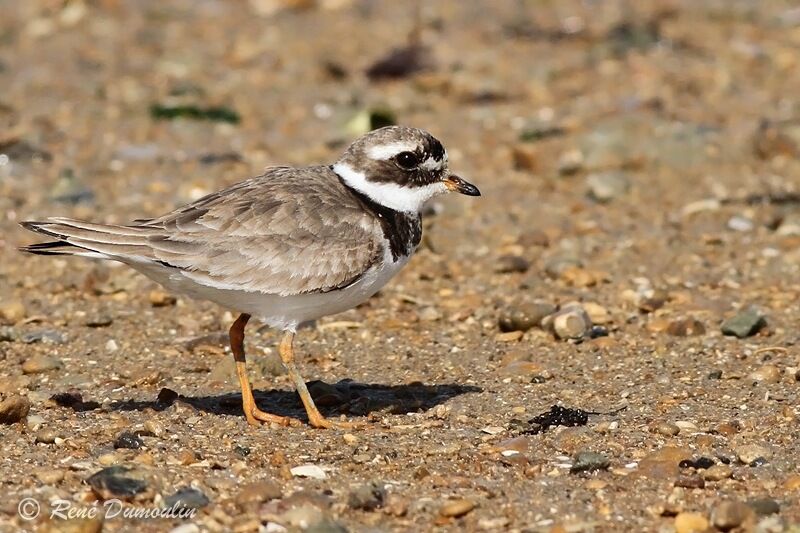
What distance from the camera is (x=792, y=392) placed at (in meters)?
6.83

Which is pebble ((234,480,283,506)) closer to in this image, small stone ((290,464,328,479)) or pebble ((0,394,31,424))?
small stone ((290,464,328,479))

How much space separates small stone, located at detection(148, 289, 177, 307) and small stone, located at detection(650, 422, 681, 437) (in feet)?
12.0

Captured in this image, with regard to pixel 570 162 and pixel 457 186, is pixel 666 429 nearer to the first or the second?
pixel 457 186

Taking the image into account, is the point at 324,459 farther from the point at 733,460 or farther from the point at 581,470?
the point at 733,460

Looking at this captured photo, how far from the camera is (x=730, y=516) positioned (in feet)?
17.1

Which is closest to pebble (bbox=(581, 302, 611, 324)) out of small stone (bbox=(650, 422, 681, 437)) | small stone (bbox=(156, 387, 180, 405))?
small stone (bbox=(650, 422, 681, 437))

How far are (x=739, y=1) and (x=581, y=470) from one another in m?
11.5

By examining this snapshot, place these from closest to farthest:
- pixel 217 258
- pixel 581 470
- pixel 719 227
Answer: pixel 581 470 < pixel 217 258 < pixel 719 227

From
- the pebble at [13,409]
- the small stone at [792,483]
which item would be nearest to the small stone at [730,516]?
the small stone at [792,483]

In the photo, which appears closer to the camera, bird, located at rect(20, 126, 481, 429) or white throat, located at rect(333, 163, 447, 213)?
bird, located at rect(20, 126, 481, 429)

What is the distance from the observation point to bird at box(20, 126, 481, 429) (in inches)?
250

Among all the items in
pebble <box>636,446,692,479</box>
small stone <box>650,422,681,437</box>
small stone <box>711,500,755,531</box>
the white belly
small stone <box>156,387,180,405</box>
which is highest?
the white belly

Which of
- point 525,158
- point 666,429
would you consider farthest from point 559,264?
point 666,429

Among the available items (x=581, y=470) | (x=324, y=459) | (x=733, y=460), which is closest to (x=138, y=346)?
(x=324, y=459)
